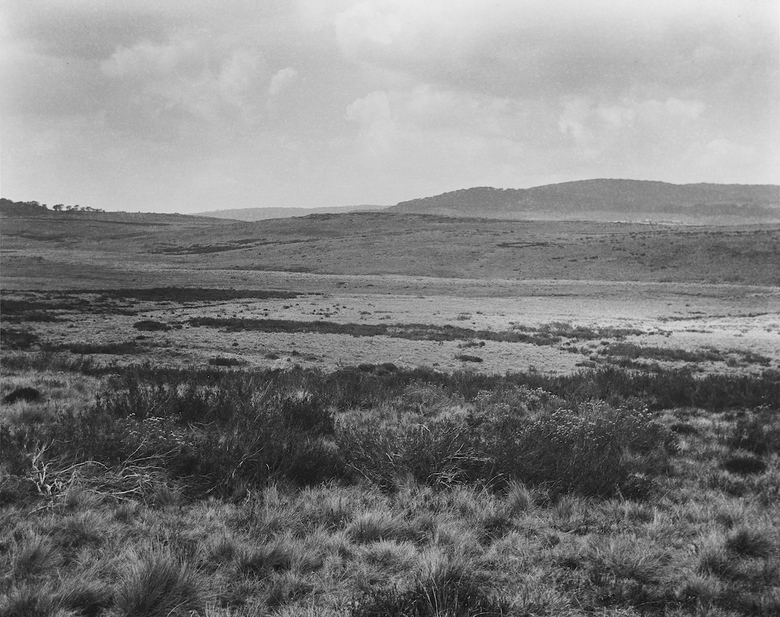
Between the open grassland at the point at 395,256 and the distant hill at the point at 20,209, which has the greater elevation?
the distant hill at the point at 20,209

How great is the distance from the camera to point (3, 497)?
4.63 m

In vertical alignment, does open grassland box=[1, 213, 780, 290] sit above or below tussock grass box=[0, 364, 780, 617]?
above

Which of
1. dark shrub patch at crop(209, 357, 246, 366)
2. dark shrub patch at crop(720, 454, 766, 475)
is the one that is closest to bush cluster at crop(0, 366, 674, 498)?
dark shrub patch at crop(720, 454, 766, 475)

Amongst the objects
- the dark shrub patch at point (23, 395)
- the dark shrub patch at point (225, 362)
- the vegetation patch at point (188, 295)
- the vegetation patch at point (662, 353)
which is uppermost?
the vegetation patch at point (188, 295)

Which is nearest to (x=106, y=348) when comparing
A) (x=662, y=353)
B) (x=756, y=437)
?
(x=756, y=437)

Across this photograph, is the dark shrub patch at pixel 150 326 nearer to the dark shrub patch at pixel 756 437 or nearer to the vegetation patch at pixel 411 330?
the vegetation patch at pixel 411 330

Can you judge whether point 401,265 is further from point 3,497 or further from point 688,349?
point 3,497

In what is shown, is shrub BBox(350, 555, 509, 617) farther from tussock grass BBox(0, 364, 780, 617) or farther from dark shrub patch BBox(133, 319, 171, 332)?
dark shrub patch BBox(133, 319, 171, 332)

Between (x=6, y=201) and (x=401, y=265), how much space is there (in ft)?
626

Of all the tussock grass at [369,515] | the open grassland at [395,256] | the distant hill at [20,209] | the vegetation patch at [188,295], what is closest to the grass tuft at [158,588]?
the tussock grass at [369,515]

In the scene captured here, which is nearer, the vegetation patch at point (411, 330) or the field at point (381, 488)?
the field at point (381, 488)

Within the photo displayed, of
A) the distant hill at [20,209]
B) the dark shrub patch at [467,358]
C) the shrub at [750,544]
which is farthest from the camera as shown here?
the distant hill at [20,209]

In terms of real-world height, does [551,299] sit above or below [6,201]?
below

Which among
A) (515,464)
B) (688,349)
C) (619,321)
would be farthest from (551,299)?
(515,464)
